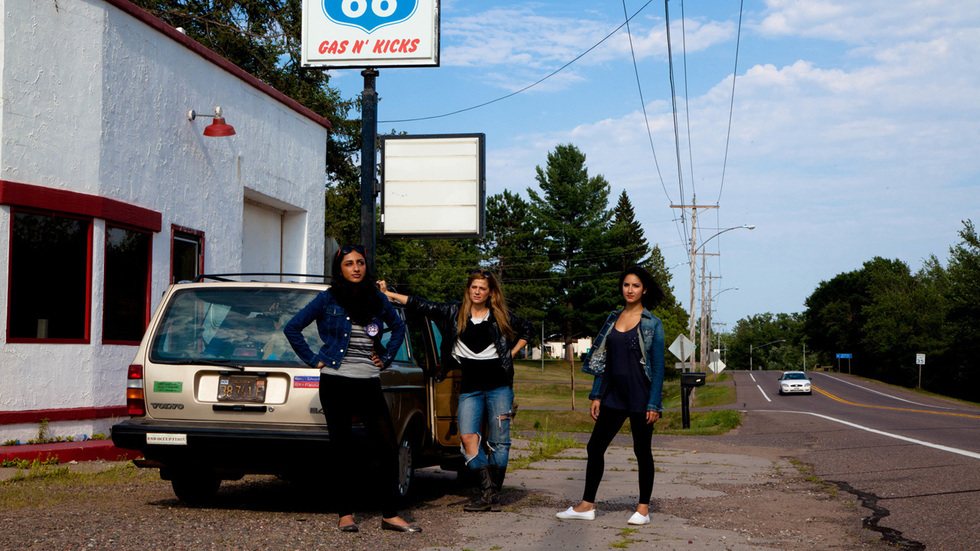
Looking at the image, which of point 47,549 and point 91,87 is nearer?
point 47,549

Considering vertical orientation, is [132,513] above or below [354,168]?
A: below

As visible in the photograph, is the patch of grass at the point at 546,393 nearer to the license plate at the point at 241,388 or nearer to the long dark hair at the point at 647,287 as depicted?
the long dark hair at the point at 647,287

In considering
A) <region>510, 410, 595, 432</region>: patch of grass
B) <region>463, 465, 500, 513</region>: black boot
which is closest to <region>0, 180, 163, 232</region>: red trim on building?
<region>463, 465, 500, 513</region>: black boot

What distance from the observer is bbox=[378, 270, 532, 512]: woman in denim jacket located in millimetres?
6676

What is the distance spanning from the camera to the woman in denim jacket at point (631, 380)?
20.4 ft

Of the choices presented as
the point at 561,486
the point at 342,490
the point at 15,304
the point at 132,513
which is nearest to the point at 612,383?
the point at 342,490

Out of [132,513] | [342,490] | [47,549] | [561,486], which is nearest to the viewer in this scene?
[47,549]

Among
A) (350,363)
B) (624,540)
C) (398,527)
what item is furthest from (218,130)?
(624,540)

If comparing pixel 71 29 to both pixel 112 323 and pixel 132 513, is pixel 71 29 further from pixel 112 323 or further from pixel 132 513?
pixel 132 513

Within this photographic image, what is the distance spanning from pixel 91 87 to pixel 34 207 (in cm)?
163

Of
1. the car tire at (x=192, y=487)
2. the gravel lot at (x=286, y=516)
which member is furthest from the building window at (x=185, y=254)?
the car tire at (x=192, y=487)

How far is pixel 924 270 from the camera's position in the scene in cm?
8956

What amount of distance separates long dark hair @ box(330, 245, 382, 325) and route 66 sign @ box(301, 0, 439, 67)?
6.48m

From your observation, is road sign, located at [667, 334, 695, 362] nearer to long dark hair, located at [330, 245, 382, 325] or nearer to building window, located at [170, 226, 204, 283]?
building window, located at [170, 226, 204, 283]
